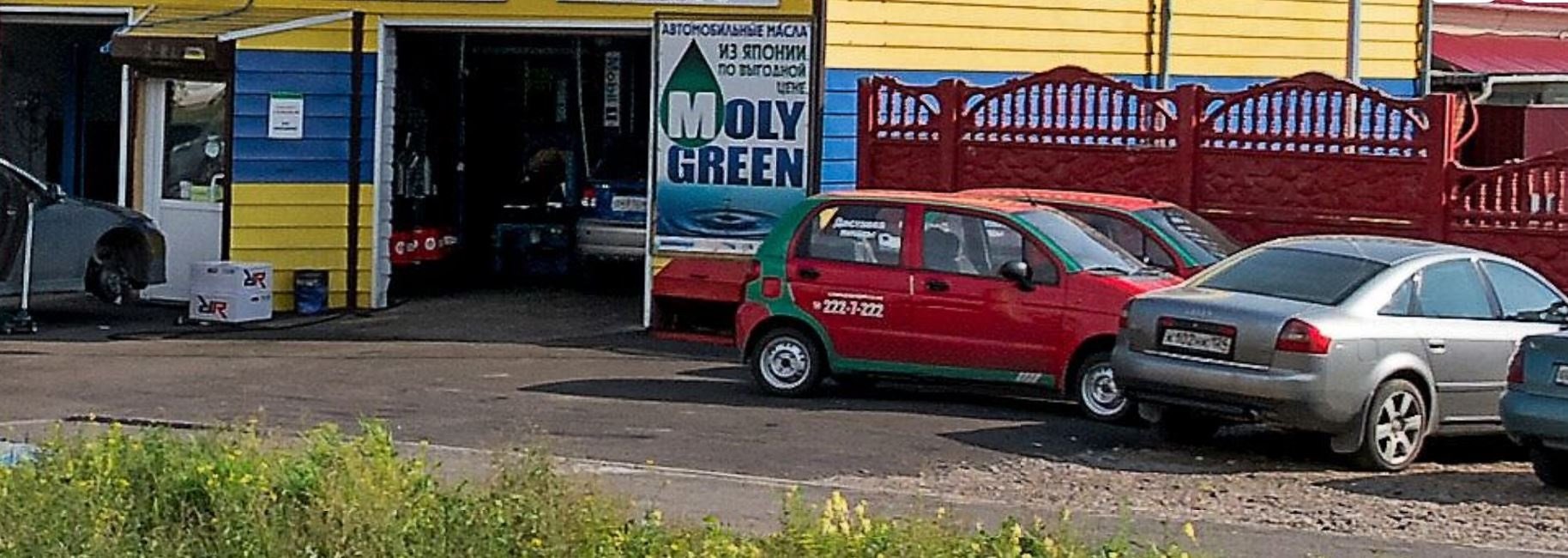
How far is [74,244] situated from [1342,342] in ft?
39.3

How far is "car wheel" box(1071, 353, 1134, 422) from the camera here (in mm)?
15016

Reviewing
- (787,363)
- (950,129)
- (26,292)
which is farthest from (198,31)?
(787,363)

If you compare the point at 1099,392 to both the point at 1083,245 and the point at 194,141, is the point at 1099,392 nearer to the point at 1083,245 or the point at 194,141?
the point at 1083,245

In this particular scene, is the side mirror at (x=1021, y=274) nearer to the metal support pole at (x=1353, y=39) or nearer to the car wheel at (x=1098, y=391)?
the car wheel at (x=1098, y=391)

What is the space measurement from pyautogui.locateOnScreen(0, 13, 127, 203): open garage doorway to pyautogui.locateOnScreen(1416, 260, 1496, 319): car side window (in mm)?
14114

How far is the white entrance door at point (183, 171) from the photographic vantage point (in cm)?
2272

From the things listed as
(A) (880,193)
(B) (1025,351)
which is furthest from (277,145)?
(B) (1025,351)

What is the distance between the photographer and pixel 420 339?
2027cm

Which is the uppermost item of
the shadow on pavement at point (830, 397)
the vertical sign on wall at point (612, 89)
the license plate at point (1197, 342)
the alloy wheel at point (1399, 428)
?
the vertical sign on wall at point (612, 89)

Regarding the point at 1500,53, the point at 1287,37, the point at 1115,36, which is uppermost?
the point at 1500,53

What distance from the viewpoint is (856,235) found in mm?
16094

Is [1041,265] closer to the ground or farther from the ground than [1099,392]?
farther from the ground

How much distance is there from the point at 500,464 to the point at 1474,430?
725 centimetres

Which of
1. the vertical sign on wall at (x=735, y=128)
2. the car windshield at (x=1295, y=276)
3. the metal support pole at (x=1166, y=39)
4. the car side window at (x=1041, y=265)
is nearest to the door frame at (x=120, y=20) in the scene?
the vertical sign on wall at (x=735, y=128)
